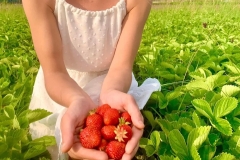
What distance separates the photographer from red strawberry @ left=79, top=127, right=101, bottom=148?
1226 mm

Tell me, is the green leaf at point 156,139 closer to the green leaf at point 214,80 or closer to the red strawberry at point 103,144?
the red strawberry at point 103,144

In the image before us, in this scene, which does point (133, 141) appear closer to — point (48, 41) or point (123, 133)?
point (123, 133)

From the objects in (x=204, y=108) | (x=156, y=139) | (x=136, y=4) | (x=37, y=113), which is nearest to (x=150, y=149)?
(x=156, y=139)

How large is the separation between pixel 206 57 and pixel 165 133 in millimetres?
1206

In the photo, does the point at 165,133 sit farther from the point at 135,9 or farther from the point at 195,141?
the point at 135,9

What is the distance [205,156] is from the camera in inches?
46.6

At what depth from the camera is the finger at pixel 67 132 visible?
117 cm

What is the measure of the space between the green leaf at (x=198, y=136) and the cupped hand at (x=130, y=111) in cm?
16

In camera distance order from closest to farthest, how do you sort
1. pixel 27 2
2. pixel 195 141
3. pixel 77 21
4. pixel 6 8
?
pixel 195 141
pixel 27 2
pixel 77 21
pixel 6 8

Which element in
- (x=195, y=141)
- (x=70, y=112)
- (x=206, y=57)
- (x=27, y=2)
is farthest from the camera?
(x=206, y=57)

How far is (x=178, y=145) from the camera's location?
1.18 meters

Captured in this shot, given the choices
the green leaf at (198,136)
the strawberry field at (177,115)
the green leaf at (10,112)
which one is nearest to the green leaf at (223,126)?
the strawberry field at (177,115)

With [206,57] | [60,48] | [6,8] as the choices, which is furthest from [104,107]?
[6,8]

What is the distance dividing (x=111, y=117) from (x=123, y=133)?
8 centimetres
